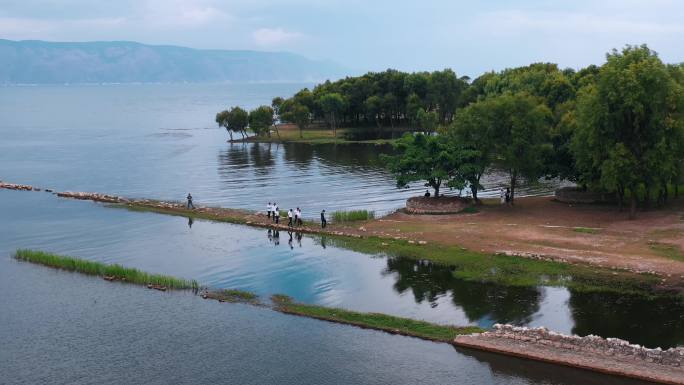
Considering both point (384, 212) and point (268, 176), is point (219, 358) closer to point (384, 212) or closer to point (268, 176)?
point (384, 212)

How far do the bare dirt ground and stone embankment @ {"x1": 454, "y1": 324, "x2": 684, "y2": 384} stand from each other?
13.7m

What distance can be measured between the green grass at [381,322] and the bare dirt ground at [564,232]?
14.4 metres

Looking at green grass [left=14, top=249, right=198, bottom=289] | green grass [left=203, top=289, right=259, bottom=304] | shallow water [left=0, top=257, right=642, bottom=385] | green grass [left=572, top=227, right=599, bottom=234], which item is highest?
green grass [left=572, top=227, right=599, bottom=234]

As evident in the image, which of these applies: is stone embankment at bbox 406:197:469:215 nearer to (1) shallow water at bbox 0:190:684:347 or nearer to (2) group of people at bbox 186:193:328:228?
(2) group of people at bbox 186:193:328:228

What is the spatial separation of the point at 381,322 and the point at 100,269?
23158mm

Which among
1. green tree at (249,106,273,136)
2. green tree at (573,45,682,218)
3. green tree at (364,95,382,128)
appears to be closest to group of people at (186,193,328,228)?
green tree at (573,45,682,218)

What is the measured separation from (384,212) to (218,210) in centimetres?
1742

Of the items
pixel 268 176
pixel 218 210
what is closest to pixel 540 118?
pixel 218 210

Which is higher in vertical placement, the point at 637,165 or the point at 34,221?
the point at 637,165

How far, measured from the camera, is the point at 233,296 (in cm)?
4544

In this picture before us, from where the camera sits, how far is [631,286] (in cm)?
4412

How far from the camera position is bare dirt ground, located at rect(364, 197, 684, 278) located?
49.2 metres

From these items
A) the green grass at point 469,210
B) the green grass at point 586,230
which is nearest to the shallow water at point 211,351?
the green grass at point 586,230

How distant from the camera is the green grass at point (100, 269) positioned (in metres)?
48.0
